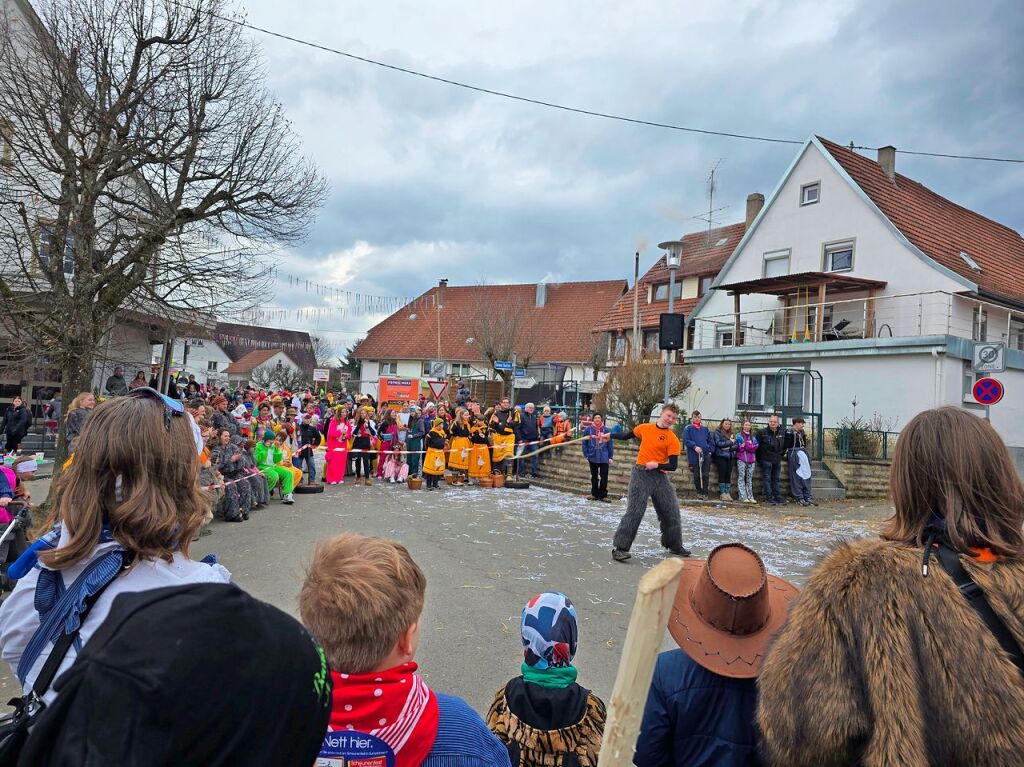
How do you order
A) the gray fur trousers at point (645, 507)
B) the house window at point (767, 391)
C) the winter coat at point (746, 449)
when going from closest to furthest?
1. the gray fur trousers at point (645, 507)
2. the winter coat at point (746, 449)
3. the house window at point (767, 391)

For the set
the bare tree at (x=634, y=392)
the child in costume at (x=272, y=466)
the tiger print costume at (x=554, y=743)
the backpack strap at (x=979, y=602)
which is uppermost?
the bare tree at (x=634, y=392)

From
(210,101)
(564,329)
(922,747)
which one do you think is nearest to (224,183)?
(210,101)

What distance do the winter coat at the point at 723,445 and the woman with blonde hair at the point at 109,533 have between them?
14.4m

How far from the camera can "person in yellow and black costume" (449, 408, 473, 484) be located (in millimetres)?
16422

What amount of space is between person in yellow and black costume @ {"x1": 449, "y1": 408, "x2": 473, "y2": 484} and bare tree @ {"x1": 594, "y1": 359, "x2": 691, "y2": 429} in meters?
6.13

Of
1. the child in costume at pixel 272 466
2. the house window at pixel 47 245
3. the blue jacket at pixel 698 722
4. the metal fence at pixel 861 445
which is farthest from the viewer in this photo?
the metal fence at pixel 861 445

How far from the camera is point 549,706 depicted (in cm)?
225

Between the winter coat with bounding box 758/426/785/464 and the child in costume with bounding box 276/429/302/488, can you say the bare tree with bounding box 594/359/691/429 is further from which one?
the child in costume with bounding box 276/429/302/488

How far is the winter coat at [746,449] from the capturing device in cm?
1526

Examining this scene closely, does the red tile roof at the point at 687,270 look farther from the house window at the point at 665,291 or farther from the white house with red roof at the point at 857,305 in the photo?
the white house with red roof at the point at 857,305

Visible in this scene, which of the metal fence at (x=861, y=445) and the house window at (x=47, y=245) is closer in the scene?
the house window at (x=47, y=245)

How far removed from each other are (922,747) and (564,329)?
1797 inches

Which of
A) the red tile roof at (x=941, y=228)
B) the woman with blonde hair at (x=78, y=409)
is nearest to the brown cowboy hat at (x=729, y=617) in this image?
the woman with blonde hair at (x=78, y=409)

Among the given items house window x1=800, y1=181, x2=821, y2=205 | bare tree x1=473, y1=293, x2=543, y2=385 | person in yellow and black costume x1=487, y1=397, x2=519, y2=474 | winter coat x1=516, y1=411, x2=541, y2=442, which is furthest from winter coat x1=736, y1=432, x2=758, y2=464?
bare tree x1=473, y1=293, x2=543, y2=385
